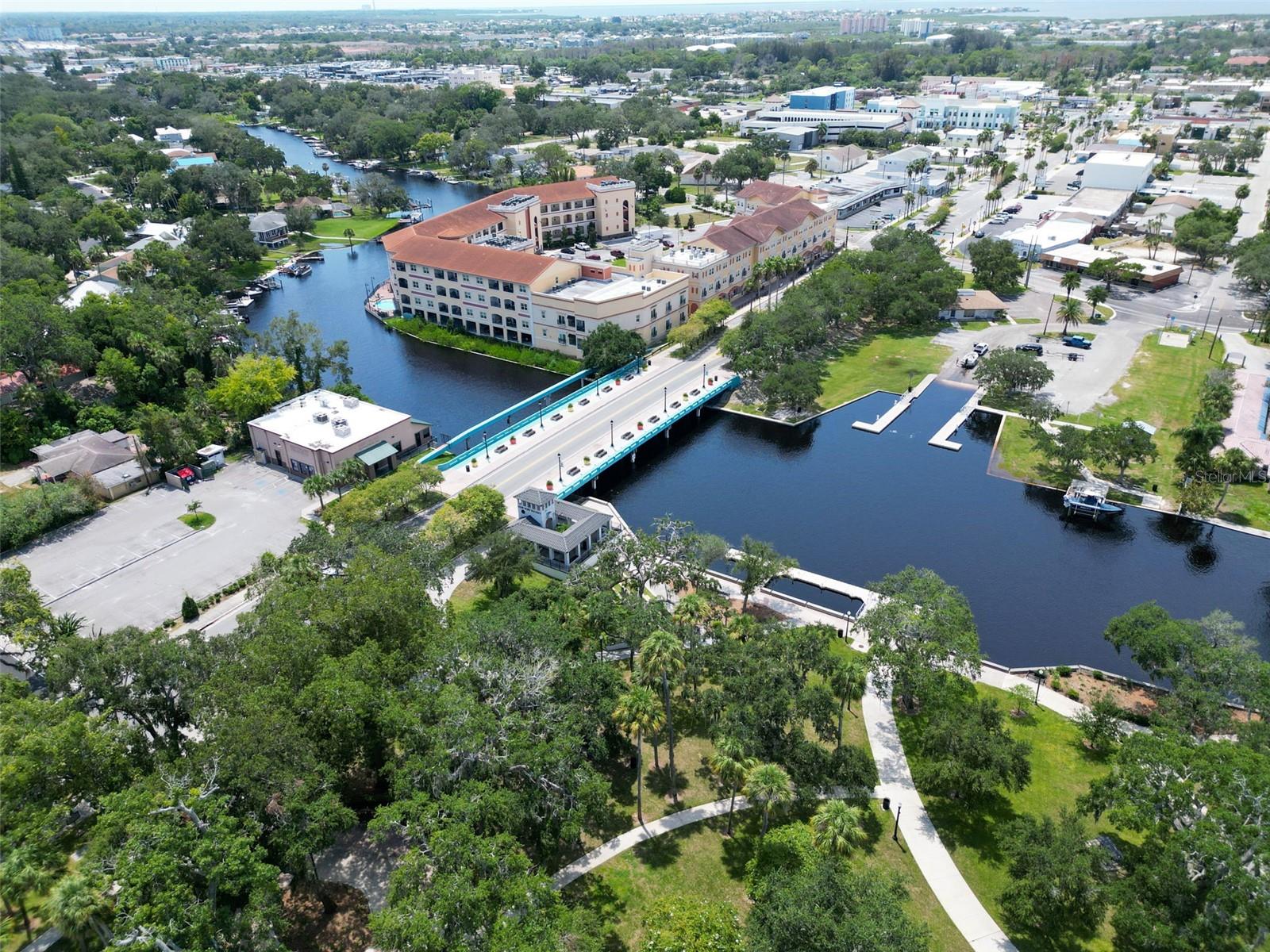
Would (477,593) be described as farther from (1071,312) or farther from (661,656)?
(1071,312)

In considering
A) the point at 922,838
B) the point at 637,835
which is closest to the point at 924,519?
the point at 922,838

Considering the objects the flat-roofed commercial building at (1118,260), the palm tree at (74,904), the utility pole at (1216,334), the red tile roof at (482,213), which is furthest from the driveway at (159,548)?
the flat-roofed commercial building at (1118,260)

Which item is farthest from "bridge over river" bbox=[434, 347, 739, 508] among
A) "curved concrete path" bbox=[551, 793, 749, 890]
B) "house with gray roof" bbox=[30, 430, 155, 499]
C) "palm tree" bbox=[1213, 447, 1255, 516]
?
"palm tree" bbox=[1213, 447, 1255, 516]

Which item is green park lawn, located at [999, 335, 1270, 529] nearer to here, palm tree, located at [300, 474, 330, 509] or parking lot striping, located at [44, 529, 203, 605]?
palm tree, located at [300, 474, 330, 509]

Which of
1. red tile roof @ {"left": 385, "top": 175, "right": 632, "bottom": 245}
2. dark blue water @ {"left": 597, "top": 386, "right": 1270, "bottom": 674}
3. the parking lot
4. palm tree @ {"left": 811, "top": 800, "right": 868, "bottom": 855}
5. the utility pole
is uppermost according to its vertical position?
red tile roof @ {"left": 385, "top": 175, "right": 632, "bottom": 245}

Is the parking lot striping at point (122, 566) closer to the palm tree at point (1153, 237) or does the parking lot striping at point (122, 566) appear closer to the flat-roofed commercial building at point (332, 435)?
the flat-roofed commercial building at point (332, 435)

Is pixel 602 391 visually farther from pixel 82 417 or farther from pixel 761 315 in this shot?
pixel 82 417

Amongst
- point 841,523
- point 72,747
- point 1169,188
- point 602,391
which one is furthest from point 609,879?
point 1169,188
